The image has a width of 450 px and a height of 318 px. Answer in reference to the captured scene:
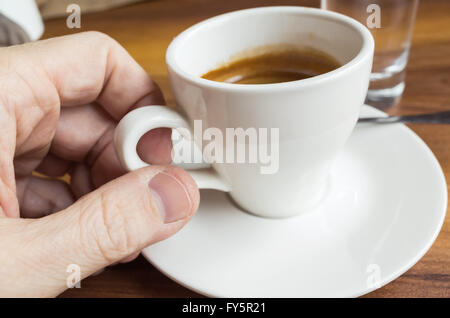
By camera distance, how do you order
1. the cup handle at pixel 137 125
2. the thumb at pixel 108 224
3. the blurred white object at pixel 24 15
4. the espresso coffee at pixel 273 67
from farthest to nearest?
the blurred white object at pixel 24 15, the espresso coffee at pixel 273 67, the cup handle at pixel 137 125, the thumb at pixel 108 224

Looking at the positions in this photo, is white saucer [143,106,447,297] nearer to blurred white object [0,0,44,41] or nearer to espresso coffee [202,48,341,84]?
espresso coffee [202,48,341,84]

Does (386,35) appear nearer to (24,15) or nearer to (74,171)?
(74,171)

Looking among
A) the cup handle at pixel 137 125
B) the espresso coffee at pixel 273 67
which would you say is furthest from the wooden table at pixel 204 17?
the espresso coffee at pixel 273 67

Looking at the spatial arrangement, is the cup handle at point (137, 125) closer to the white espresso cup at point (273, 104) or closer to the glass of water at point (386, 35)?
the white espresso cup at point (273, 104)

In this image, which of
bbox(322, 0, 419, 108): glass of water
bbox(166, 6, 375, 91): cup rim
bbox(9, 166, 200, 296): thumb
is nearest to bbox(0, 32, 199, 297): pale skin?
bbox(9, 166, 200, 296): thumb

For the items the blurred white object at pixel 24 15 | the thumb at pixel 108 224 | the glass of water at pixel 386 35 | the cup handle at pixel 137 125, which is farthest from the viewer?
the blurred white object at pixel 24 15

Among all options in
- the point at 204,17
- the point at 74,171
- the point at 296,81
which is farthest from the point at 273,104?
the point at 204,17
